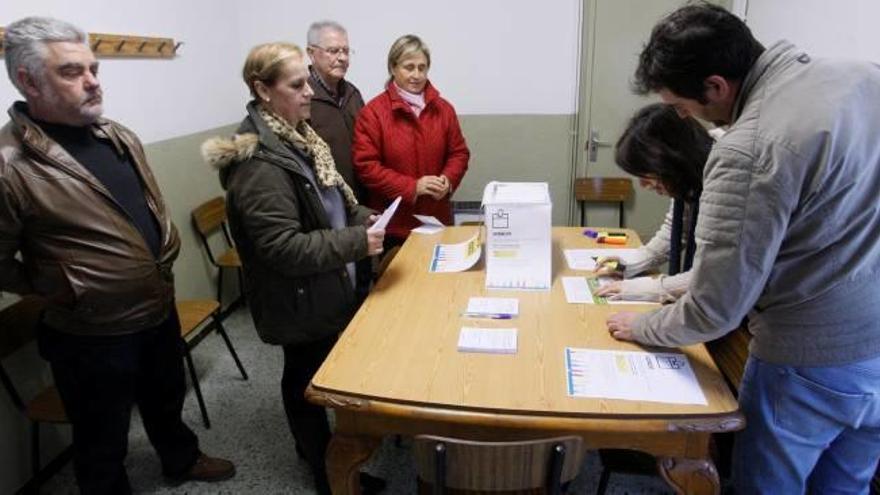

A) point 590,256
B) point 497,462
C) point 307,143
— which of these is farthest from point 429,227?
point 497,462

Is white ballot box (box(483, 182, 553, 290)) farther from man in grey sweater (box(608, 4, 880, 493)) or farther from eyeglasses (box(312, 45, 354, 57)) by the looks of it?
eyeglasses (box(312, 45, 354, 57))

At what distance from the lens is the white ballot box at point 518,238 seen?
62.4 inches

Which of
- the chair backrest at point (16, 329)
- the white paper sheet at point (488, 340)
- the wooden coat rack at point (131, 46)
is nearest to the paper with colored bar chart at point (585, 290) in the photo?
the white paper sheet at point (488, 340)

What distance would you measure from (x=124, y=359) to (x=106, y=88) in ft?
4.40

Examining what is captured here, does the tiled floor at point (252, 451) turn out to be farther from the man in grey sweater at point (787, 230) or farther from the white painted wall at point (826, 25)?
the white painted wall at point (826, 25)

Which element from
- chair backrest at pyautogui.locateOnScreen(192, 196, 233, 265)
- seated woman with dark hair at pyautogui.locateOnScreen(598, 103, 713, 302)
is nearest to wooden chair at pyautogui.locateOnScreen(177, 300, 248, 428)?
chair backrest at pyautogui.locateOnScreen(192, 196, 233, 265)

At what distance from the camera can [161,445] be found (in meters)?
1.91

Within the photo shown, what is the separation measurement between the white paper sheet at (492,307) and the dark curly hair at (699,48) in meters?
0.71

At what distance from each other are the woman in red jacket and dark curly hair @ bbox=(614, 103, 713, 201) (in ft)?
3.74

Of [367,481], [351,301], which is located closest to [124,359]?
[351,301]

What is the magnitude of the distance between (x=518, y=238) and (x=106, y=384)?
1258mm

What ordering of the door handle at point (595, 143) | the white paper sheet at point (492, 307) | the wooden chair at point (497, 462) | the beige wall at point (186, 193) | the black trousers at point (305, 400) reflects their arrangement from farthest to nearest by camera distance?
the door handle at point (595, 143)
the beige wall at point (186, 193)
the black trousers at point (305, 400)
the white paper sheet at point (492, 307)
the wooden chair at point (497, 462)

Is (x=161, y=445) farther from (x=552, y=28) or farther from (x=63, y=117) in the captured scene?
(x=552, y=28)

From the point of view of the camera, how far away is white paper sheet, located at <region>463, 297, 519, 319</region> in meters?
1.46
